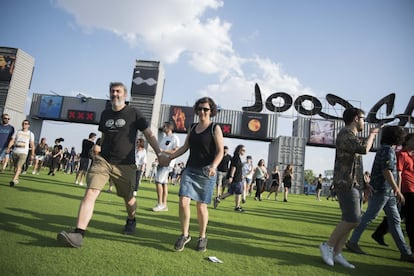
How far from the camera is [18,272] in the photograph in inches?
89.7

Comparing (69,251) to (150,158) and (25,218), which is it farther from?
Answer: (150,158)

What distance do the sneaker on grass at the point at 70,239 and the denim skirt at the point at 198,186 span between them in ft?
4.25

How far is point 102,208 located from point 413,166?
635 centimetres

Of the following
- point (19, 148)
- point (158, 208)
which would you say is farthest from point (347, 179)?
point (19, 148)

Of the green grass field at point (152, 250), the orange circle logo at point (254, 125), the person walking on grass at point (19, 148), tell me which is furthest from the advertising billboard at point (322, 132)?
the person walking on grass at point (19, 148)

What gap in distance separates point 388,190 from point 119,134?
14.3 ft

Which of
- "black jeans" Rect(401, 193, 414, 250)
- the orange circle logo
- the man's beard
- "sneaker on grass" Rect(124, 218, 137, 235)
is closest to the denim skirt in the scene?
"sneaker on grass" Rect(124, 218, 137, 235)

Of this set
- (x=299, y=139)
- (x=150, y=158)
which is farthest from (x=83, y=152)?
(x=299, y=139)

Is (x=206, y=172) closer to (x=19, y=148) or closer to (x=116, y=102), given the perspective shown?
(x=116, y=102)

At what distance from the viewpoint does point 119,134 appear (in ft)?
12.0

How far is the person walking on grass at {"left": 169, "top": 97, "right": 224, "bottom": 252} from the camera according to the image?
347cm

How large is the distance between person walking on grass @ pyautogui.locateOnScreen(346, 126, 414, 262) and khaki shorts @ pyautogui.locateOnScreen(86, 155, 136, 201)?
12.5ft

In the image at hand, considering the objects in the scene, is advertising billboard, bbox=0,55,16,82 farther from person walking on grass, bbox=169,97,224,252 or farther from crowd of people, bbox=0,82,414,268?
person walking on grass, bbox=169,97,224,252

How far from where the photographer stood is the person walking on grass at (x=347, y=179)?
3.38m
